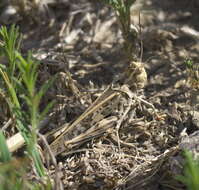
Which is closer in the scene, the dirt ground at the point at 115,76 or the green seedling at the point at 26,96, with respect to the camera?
the green seedling at the point at 26,96

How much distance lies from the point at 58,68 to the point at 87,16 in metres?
0.67

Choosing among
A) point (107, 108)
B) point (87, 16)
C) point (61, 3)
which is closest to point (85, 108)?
point (107, 108)

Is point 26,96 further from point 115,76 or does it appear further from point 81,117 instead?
point 115,76

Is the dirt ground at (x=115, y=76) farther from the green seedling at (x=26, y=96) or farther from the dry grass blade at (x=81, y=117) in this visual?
the green seedling at (x=26, y=96)

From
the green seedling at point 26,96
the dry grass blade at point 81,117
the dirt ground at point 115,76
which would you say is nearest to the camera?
the green seedling at point 26,96

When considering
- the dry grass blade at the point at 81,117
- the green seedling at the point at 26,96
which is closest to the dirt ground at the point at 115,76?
Result: the dry grass blade at the point at 81,117

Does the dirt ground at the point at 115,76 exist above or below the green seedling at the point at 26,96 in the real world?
below

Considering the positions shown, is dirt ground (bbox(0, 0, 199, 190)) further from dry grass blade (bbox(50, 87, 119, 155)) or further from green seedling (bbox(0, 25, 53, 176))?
green seedling (bbox(0, 25, 53, 176))

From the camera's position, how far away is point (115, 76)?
2.56 meters

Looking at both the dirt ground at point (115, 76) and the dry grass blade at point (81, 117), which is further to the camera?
the dry grass blade at point (81, 117)

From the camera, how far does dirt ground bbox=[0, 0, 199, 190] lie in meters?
1.98

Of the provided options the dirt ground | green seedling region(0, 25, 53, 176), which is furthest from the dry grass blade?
green seedling region(0, 25, 53, 176)

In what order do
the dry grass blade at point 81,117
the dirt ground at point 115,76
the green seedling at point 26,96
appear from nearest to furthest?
the green seedling at point 26,96, the dirt ground at point 115,76, the dry grass blade at point 81,117

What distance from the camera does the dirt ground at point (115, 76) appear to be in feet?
6.50
